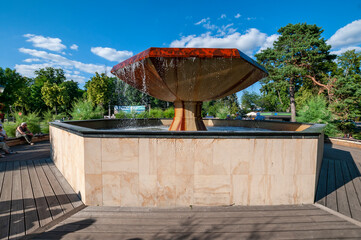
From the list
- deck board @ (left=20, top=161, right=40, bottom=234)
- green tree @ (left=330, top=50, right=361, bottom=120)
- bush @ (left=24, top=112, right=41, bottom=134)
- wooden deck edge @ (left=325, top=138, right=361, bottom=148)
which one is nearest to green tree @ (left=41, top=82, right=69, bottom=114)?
bush @ (left=24, top=112, right=41, bottom=134)

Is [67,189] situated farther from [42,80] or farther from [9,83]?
[42,80]

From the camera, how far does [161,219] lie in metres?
2.87

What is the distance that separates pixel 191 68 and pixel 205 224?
10.2 ft

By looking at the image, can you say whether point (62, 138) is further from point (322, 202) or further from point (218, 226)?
point (322, 202)

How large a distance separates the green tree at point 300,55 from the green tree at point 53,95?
1680 inches

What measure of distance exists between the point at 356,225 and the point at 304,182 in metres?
0.87

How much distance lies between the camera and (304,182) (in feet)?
10.9

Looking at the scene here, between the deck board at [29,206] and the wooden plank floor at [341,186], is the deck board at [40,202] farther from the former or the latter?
the wooden plank floor at [341,186]

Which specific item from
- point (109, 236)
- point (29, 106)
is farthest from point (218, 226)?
point (29, 106)

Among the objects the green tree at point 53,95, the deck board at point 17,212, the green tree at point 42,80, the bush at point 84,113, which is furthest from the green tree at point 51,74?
the deck board at point 17,212

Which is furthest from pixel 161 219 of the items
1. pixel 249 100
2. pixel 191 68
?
pixel 249 100

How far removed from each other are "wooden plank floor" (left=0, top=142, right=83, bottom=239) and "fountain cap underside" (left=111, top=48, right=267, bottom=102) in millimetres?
3133

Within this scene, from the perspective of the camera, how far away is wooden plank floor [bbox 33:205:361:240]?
2520 millimetres

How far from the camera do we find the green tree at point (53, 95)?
3824 centimetres
